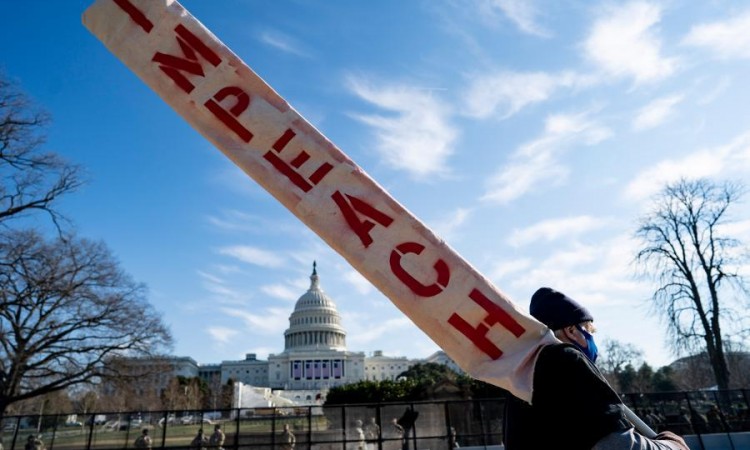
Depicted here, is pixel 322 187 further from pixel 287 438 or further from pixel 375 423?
pixel 375 423

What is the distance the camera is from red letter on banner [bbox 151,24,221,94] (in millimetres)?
1736

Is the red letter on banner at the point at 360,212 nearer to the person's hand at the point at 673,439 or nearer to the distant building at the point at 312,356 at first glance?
the person's hand at the point at 673,439

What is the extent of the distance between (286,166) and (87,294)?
22.9 m

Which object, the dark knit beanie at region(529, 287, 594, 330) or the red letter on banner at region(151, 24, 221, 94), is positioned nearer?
the red letter on banner at region(151, 24, 221, 94)

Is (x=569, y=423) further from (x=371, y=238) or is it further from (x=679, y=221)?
(x=679, y=221)

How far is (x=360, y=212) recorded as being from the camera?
1629 millimetres

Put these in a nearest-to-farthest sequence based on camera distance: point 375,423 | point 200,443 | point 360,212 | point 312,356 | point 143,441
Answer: point 360,212
point 200,443
point 143,441
point 375,423
point 312,356

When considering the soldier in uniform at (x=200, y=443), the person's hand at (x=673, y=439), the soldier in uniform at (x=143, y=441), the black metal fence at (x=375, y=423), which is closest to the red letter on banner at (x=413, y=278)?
the person's hand at (x=673, y=439)

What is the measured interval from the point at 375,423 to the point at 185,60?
15398 mm

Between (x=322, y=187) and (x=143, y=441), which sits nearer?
(x=322, y=187)

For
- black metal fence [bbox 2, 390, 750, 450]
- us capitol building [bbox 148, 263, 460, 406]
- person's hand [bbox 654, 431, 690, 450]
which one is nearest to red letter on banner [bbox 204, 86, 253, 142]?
person's hand [bbox 654, 431, 690, 450]

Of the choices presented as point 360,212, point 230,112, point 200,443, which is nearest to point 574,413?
point 360,212

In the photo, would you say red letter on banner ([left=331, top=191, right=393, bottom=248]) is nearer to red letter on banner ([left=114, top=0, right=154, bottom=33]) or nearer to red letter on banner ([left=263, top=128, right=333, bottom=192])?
red letter on banner ([left=263, top=128, right=333, bottom=192])

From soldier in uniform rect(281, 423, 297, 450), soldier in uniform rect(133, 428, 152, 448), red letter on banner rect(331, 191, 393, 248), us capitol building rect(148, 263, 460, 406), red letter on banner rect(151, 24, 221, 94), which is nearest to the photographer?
red letter on banner rect(331, 191, 393, 248)
